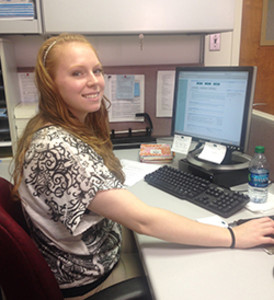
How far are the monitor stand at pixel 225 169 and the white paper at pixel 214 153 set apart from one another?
0.07ft

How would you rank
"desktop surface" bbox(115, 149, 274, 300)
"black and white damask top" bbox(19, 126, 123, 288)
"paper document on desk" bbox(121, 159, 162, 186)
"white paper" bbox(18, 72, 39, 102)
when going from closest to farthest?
"desktop surface" bbox(115, 149, 274, 300) < "black and white damask top" bbox(19, 126, 123, 288) < "paper document on desk" bbox(121, 159, 162, 186) < "white paper" bbox(18, 72, 39, 102)

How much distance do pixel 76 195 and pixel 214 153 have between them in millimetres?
680

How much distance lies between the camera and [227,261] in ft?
2.47

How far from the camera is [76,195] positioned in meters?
0.77

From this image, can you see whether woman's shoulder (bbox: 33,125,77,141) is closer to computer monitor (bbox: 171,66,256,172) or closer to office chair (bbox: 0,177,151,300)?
office chair (bbox: 0,177,151,300)

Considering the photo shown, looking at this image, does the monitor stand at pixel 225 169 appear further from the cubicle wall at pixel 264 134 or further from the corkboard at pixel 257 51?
the corkboard at pixel 257 51

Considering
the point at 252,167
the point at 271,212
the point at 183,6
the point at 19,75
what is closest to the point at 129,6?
the point at 183,6

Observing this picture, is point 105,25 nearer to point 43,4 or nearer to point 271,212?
point 43,4

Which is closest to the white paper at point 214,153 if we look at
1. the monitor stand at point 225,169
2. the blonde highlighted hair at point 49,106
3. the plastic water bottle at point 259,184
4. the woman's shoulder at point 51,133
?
the monitor stand at point 225,169

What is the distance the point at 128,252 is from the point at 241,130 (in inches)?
25.0

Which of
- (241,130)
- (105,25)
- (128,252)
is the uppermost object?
(105,25)

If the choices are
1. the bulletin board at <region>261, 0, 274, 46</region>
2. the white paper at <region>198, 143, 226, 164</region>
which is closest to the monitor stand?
the white paper at <region>198, 143, 226, 164</region>

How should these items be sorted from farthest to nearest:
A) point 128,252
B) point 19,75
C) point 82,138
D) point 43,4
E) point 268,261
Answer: point 19,75 < point 43,4 < point 128,252 < point 82,138 < point 268,261

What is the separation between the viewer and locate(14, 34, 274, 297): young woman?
783mm
